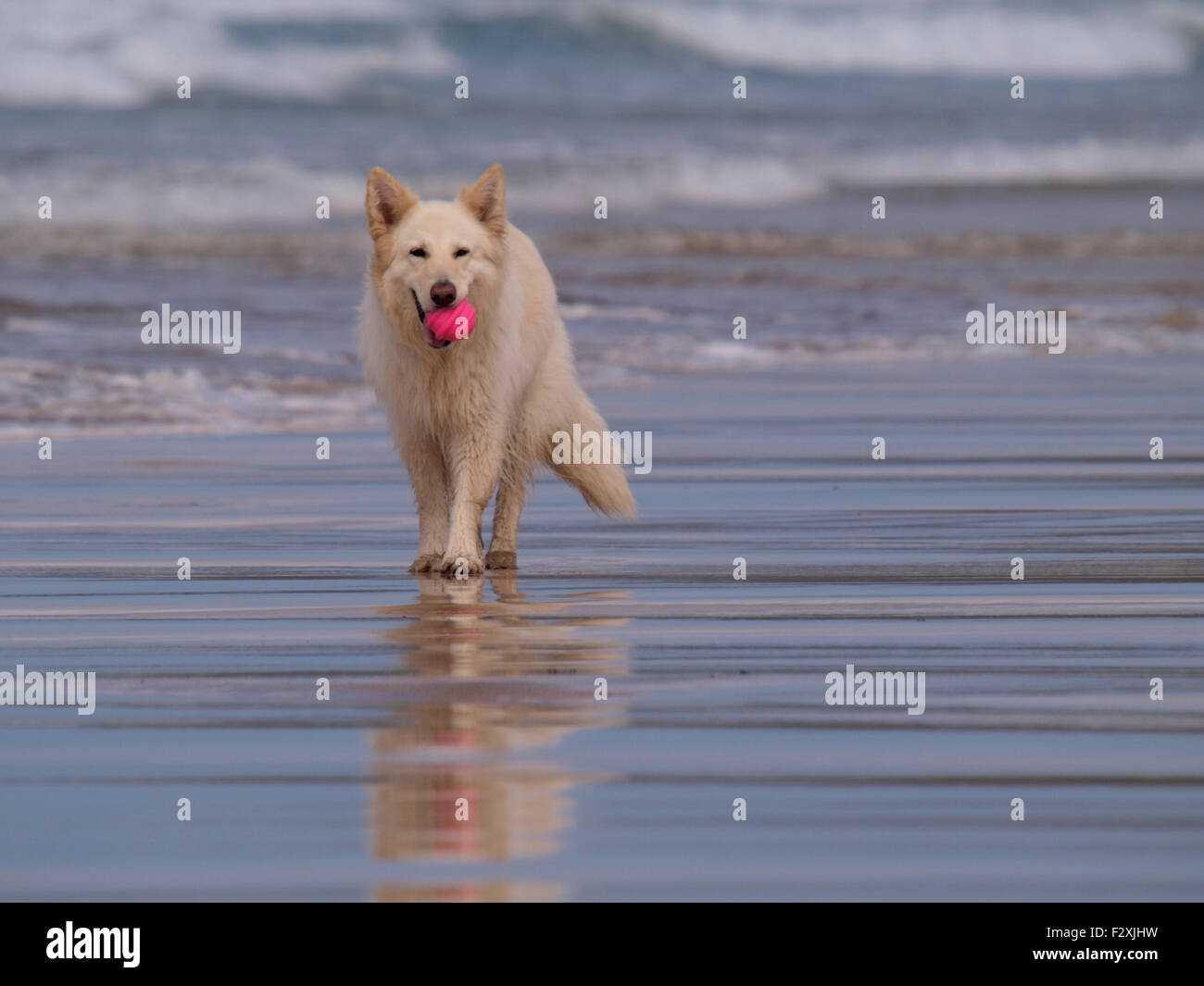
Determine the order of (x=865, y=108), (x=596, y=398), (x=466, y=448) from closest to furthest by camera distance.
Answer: (x=466, y=448)
(x=596, y=398)
(x=865, y=108)

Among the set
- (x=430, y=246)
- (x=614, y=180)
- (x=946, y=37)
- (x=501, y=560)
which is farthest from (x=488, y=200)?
(x=946, y=37)

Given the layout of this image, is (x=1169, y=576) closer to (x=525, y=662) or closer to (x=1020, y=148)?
(x=525, y=662)

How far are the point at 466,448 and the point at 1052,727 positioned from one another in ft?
11.7

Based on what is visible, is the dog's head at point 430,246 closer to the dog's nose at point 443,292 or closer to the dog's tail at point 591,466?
the dog's nose at point 443,292

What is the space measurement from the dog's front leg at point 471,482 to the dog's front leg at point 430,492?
3.0 inches

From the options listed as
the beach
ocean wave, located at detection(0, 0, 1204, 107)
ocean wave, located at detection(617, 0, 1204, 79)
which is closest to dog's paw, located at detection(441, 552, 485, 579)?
the beach

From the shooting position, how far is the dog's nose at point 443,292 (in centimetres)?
801

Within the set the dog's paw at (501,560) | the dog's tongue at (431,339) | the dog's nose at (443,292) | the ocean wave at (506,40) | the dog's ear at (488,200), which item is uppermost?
the ocean wave at (506,40)

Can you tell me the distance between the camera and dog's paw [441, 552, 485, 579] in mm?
8281

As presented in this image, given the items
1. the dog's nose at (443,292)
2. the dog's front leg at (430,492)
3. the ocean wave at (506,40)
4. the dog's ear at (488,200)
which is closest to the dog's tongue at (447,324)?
the dog's nose at (443,292)

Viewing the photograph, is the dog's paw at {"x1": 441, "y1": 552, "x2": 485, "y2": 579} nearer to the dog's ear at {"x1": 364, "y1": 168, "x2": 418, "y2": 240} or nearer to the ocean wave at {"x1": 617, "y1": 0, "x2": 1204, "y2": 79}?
the dog's ear at {"x1": 364, "y1": 168, "x2": 418, "y2": 240}
